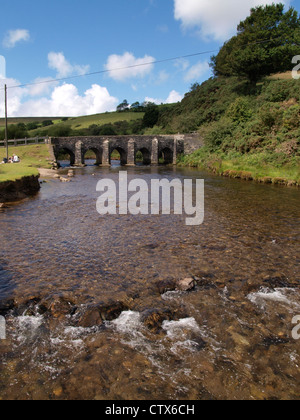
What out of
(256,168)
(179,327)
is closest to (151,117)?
(256,168)

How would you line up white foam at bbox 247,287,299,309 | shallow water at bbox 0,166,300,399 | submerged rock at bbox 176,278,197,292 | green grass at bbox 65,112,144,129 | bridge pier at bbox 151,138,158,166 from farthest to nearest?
green grass at bbox 65,112,144,129, bridge pier at bbox 151,138,158,166, submerged rock at bbox 176,278,197,292, white foam at bbox 247,287,299,309, shallow water at bbox 0,166,300,399

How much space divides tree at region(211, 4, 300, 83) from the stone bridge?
17.1m

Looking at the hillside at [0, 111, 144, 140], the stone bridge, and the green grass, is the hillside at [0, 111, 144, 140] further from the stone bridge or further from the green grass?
the stone bridge

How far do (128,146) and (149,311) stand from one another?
43724 millimetres

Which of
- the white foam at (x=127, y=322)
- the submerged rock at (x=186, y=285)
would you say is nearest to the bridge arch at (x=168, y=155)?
the submerged rock at (x=186, y=285)

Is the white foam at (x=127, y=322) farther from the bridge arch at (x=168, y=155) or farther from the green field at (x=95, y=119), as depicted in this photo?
the green field at (x=95, y=119)

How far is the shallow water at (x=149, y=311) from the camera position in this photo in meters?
3.71

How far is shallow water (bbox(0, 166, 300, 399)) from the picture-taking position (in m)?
3.71

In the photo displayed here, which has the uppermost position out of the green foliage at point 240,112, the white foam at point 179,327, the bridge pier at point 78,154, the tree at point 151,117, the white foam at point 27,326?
the tree at point 151,117

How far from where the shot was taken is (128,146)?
4706 cm

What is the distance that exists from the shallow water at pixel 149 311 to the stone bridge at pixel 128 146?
33.4 m

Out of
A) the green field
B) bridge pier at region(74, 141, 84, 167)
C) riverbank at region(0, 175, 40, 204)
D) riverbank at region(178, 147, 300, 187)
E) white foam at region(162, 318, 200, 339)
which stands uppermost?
the green field

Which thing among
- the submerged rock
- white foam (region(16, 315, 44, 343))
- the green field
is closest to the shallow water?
white foam (region(16, 315, 44, 343))
